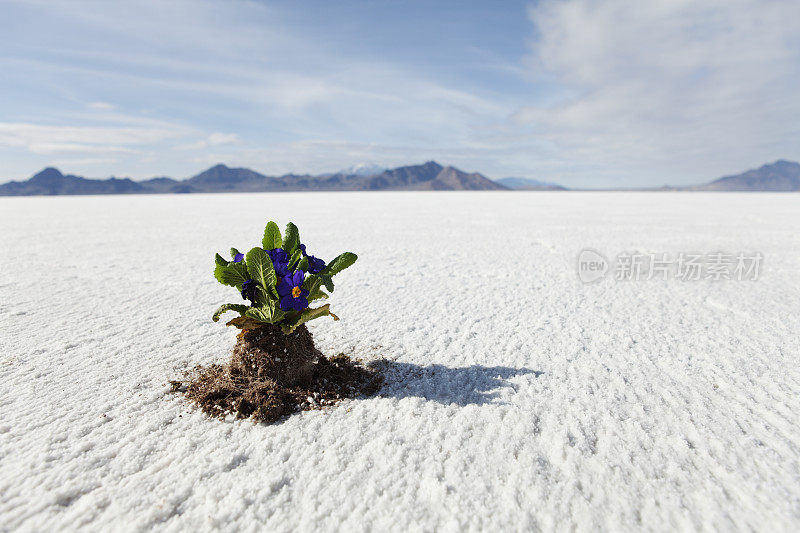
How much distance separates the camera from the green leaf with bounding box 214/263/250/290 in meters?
2.73

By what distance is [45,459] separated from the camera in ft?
7.68

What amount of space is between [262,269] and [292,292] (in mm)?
256

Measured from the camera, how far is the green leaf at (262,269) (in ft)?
8.68

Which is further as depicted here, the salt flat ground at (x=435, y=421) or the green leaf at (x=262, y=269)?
the green leaf at (x=262, y=269)

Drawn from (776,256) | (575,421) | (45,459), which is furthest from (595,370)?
(776,256)

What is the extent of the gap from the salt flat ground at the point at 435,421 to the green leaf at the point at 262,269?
94 cm

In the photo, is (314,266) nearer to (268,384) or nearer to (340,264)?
A: (340,264)

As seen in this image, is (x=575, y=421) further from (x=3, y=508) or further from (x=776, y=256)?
(x=776, y=256)

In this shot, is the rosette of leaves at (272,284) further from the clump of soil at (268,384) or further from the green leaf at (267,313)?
the clump of soil at (268,384)

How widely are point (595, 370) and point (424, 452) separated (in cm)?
198
